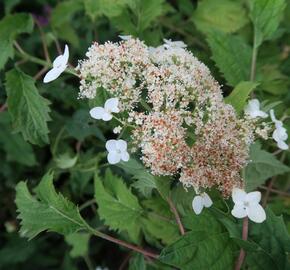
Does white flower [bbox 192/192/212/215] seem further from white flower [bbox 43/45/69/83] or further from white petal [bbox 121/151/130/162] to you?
white flower [bbox 43/45/69/83]

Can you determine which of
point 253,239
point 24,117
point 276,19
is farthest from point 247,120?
point 24,117

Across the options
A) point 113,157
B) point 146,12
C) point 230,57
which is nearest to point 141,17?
point 146,12

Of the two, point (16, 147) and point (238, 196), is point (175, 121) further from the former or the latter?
point (16, 147)

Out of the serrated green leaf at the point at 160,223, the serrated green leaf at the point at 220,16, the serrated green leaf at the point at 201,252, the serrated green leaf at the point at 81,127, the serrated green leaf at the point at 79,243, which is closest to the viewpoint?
the serrated green leaf at the point at 201,252

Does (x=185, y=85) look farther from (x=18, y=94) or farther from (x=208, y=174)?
(x=18, y=94)

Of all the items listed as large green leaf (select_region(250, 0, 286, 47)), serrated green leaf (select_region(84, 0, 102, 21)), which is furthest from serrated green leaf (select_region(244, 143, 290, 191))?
serrated green leaf (select_region(84, 0, 102, 21))

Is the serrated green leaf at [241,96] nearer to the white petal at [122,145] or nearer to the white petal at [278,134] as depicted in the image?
the white petal at [278,134]

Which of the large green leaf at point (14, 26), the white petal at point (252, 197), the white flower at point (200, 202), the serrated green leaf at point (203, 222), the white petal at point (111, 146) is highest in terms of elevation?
the white petal at point (111, 146)

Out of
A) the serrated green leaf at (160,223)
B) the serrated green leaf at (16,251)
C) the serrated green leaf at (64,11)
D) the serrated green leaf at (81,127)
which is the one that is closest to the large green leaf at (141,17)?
the serrated green leaf at (81,127)
